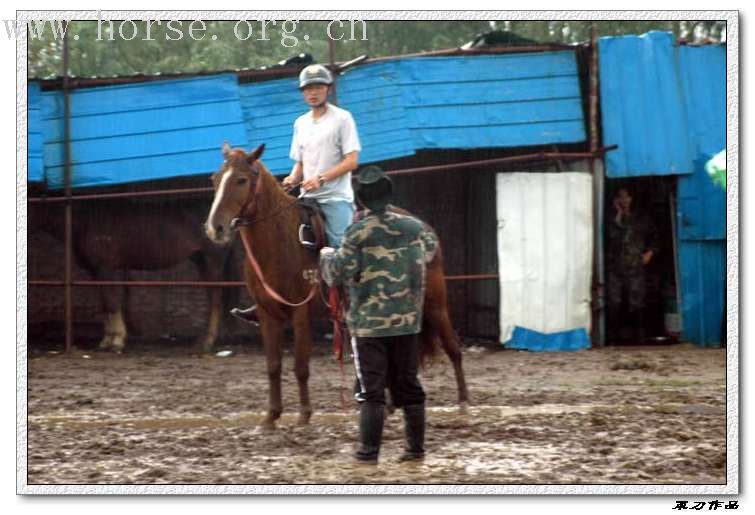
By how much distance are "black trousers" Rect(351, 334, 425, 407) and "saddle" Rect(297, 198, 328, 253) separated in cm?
133

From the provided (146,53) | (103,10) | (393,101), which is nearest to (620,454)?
(103,10)

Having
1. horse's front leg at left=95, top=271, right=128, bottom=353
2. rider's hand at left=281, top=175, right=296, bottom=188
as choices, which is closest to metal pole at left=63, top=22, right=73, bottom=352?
horse's front leg at left=95, top=271, right=128, bottom=353

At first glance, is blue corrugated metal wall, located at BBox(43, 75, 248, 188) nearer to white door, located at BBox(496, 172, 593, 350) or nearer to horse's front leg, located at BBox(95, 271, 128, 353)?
horse's front leg, located at BBox(95, 271, 128, 353)

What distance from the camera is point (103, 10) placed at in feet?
21.1

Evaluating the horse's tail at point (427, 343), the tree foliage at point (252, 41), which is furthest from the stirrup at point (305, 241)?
the tree foliage at point (252, 41)

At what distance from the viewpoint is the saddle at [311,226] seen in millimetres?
7648

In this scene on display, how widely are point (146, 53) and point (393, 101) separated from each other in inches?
123

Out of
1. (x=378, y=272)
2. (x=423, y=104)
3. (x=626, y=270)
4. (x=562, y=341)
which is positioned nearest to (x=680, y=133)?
(x=626, y=270)

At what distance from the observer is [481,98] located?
11766mm

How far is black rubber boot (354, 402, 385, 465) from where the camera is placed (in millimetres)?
6434

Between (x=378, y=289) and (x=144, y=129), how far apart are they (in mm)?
5812

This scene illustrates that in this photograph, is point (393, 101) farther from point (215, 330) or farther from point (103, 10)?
point (103, 10)

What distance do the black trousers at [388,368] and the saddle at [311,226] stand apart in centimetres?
133

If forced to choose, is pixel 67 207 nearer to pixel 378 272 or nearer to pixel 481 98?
pixel 481 98
